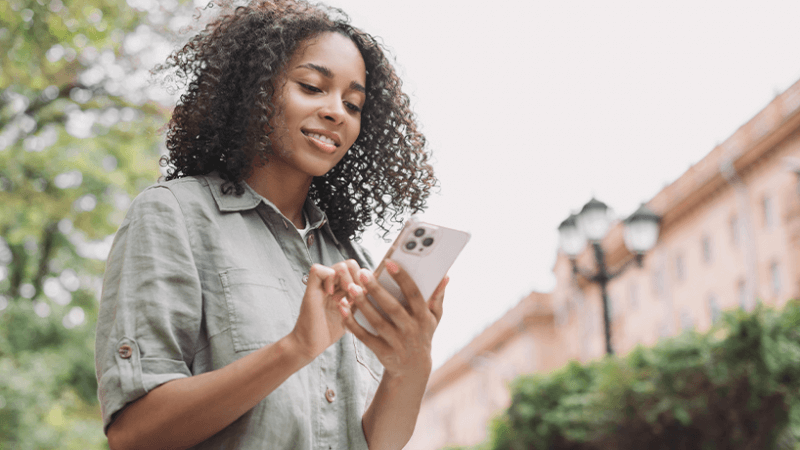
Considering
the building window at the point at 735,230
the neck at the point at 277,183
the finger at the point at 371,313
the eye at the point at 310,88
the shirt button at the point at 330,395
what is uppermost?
the building window at the point at 735,230

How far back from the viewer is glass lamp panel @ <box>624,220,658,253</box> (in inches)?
439

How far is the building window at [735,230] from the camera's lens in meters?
31.8

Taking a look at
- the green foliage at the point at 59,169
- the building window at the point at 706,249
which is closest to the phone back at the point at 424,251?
the green foliage at the point at 59,169

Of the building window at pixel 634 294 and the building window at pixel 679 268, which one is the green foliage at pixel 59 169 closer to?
the building window at pixel 679 268

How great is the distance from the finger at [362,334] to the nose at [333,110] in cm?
60

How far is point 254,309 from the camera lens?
1.62 m

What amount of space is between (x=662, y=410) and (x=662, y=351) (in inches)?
38.1

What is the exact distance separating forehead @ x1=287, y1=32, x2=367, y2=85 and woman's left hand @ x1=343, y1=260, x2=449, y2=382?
2.23 feet

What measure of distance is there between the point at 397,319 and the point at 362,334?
78mm

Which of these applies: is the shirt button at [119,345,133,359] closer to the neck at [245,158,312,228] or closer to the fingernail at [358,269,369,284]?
the fingernail at [358,269,369,284]

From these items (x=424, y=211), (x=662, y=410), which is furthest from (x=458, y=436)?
(x=424, y=211)

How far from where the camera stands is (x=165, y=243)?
5.22 feet

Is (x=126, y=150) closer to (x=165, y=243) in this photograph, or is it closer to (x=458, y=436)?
(x=165, y=243)

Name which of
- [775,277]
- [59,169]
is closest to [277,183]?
[59,169]
